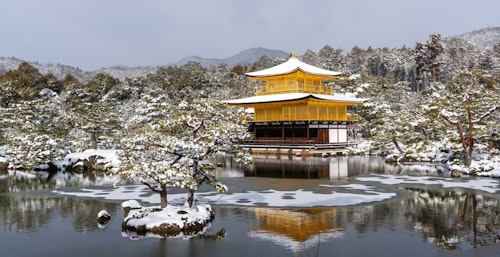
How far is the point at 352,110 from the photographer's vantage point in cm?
5556

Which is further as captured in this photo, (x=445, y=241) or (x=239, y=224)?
(x=239, y=224)

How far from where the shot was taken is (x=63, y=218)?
15.8m

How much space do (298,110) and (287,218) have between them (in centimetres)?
3053

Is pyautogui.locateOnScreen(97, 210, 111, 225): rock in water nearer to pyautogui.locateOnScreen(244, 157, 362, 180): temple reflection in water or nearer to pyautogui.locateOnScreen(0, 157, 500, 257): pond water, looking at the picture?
pyautogui.locateOnScreen(0, 157, 500, 257): pond water

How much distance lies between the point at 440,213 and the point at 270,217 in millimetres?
6401

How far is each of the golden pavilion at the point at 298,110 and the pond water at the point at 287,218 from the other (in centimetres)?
1776

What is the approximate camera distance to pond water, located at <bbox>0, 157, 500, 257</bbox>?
11688 millimetres

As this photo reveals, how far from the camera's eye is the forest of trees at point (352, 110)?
27672 millimetres

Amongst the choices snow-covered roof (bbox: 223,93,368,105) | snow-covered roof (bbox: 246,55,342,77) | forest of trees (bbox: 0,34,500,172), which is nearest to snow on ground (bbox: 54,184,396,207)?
forest of trees (bbox: 0,34,500,172)

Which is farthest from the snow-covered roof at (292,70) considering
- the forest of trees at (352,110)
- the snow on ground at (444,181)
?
the snow on ground at (444,181)

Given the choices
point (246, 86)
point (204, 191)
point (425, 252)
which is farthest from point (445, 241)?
Answer: point (246, 86)

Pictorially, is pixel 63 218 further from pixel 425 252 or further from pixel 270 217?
pixel 425 252

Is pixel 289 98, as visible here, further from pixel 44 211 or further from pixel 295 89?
pixel 44 211

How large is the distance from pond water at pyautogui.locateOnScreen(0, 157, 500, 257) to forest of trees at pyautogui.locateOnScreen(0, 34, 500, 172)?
3858 millimetres
